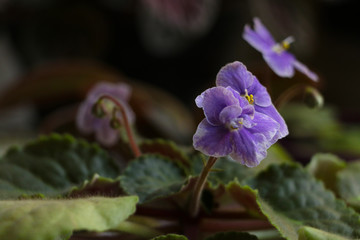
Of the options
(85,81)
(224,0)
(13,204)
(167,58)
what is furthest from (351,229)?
(167,58)

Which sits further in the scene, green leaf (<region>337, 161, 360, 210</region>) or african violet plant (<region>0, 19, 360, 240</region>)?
green leaf (<region>337, 161, 360, 210</region>)

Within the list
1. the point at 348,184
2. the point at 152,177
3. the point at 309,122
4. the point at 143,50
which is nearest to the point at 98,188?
the point at 152,177

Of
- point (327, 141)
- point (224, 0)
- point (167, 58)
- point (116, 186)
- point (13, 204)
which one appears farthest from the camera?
point (167, 58)

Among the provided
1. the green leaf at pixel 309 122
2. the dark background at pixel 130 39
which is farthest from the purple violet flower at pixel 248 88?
the dark background at pixel 130 39

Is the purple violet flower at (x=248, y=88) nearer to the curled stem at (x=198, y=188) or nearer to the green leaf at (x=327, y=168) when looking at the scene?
the curled stem at (x=198, y=188)

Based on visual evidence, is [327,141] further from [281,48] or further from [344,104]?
[344,104]

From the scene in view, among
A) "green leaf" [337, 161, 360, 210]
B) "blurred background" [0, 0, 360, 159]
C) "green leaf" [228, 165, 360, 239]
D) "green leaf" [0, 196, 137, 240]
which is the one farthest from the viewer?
"blurred background" [0, 0, 360, 159]

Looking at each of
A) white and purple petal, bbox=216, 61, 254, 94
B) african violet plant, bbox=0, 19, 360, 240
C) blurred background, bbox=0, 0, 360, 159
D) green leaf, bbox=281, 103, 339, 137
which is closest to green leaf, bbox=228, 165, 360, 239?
african violet plant, bbox=0, 19, 360, 240

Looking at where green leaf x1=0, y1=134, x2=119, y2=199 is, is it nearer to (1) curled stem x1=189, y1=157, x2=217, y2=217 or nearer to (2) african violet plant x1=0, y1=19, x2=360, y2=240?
(2) african violet plant x1=0, y1=19, x2=360, y2=240
